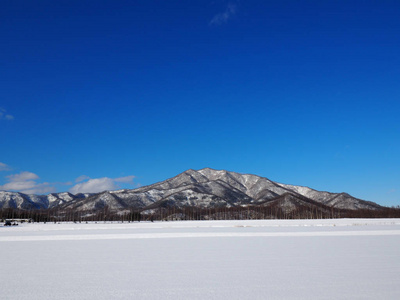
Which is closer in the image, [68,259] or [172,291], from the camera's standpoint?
[172,291]

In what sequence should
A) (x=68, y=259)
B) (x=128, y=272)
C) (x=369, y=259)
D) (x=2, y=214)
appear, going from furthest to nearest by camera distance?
(x=2, y=214), (x=68, y=259), (x=369, y=259), (x=128, y=272)

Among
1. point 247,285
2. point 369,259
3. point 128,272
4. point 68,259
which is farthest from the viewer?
point 68,259

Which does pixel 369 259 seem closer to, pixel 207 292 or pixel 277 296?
pixel 277 296

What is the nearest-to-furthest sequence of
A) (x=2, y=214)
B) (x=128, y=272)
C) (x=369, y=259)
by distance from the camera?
1. (x=128, y=272)
2. (x=369, y=259)
3. (x=2, y=214)

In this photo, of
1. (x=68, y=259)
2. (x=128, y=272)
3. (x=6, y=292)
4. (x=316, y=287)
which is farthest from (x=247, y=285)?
(x=68, y=259)

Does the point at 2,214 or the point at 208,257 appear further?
the point at 2,214

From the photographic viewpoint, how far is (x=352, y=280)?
11.1 meters

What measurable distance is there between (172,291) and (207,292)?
1.10 metres

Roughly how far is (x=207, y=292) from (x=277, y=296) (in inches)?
81.8

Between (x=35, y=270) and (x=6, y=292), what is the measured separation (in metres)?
4.08

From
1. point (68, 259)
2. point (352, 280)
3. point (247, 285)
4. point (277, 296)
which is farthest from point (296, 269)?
point (68, 259)

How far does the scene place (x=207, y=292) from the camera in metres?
9.72

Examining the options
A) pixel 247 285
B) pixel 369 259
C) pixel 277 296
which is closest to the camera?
pixel 277 296

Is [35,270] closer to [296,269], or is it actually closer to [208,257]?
[208,257]
